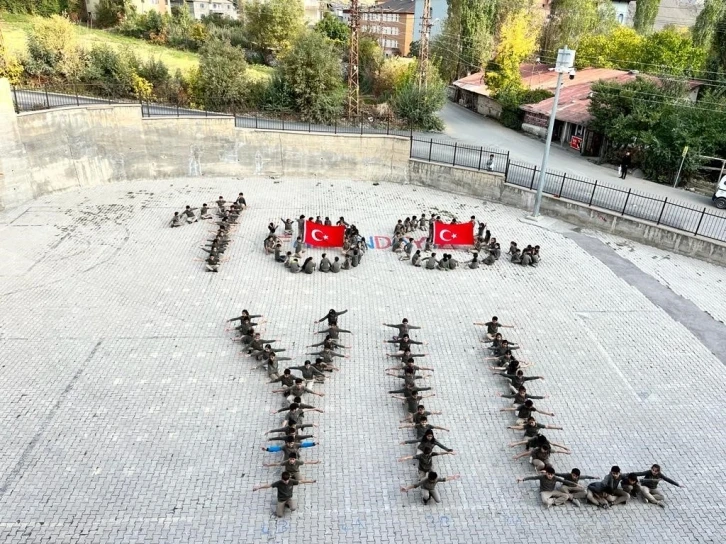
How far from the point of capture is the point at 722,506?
9.99m

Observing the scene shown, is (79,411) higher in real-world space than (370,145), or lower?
lower

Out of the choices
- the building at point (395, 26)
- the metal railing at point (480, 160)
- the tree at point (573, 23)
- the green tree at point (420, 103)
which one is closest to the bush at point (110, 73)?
the metal railing at point (480, 160)

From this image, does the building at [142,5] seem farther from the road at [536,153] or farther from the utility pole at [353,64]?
the road at [536,153]

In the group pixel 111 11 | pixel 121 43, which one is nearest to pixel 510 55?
pixel 121 43

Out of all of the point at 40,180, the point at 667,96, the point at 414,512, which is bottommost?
the point at 414,512

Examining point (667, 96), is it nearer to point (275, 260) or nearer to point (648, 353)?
point (648, 353)

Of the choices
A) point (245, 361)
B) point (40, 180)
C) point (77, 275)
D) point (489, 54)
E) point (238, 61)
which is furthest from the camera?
point (489, 54)

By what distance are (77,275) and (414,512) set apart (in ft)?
42.9

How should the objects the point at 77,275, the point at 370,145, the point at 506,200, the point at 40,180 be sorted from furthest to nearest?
the point at 370,145 < the point at 506,200 < the point at 40,180 < the point at 77,275

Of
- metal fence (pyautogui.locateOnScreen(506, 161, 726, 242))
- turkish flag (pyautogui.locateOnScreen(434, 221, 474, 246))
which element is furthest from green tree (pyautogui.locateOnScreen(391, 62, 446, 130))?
turkish flag (pyautogui.locateOnScreen(434, 221, 474, 246))

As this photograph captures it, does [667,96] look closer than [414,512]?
No

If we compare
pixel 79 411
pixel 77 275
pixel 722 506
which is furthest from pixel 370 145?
pixel 722 506

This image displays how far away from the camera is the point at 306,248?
1942cm

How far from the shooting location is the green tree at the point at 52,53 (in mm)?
29172
